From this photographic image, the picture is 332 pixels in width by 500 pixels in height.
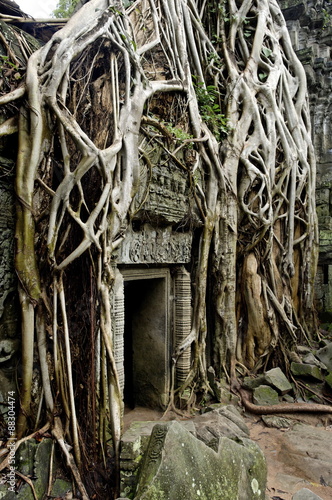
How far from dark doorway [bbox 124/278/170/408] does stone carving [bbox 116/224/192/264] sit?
345mm

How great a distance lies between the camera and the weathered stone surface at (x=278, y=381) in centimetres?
385

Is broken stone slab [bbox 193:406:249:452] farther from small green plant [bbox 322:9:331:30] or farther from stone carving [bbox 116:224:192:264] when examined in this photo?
small green plant [bbox 322:9:331:30]

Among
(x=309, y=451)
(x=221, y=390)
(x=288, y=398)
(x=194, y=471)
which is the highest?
(x=194, y=471)

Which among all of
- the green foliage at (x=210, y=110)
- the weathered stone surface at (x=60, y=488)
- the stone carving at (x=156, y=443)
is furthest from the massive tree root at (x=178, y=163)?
the stone carving at (x=156, y=443)

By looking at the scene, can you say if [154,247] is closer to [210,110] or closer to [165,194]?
[165,194]

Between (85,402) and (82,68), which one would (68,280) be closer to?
(85,402)

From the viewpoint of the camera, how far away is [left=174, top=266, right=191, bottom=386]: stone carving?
144 inches

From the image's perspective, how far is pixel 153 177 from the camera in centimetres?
310

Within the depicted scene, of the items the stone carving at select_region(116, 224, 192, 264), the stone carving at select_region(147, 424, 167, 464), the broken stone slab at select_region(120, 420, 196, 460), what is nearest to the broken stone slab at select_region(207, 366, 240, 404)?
the stone carving at select_region(116, 224, 192, 264)

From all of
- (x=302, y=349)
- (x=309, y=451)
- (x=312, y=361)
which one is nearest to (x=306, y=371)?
(x=312, y=361)

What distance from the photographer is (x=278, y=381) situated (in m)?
3.92

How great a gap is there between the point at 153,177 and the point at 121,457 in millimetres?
2144

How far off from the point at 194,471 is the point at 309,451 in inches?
72.8

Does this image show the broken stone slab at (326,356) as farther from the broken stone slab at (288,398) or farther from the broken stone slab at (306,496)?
the broken stone slab at (306,496)
